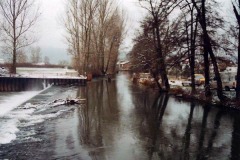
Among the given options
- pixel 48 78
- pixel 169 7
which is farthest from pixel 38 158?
pixel 48 78

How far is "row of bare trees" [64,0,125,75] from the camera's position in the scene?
5162cm

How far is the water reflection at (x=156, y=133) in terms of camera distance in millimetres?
10555

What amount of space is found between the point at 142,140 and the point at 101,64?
54.6 metres

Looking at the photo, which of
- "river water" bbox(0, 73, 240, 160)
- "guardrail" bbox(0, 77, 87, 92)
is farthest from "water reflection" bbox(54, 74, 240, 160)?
"guardrail" bbox(0, 77, 87, 92)

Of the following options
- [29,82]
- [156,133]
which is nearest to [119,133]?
[156,133]

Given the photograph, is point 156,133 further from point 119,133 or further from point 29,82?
point 29,82

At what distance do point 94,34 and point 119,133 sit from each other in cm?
4570

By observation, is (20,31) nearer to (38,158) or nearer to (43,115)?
(43,115)

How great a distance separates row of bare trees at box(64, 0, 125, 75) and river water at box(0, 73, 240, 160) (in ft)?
106

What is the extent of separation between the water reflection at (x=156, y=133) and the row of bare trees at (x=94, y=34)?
32.7m

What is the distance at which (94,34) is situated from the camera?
57.7 meters

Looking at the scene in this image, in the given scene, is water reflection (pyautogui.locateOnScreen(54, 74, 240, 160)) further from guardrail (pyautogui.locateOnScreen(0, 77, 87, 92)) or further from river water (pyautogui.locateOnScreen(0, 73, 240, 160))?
guardrail (pyautogui.locateOnScreen(0, 77, 87, 92))

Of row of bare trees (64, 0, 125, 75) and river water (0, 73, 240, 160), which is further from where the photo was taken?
row of bare trees (64, 0, 125, 75)

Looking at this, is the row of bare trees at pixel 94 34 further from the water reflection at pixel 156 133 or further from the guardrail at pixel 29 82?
the water reflection at pixel 156 133
